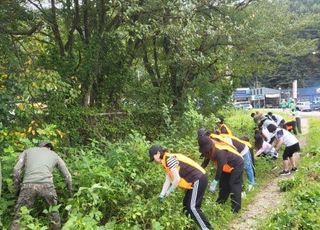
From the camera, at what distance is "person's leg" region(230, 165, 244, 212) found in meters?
8.92

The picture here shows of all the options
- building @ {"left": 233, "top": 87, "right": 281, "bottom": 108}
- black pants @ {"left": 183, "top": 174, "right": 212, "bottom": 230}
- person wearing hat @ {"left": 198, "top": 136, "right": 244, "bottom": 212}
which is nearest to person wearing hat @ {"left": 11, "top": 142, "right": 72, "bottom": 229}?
black pants @ {"left": 183, "top": 174, "right": 212, "bottom": 230}

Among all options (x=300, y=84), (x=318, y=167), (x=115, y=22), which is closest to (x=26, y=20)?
(x=115, y=22)

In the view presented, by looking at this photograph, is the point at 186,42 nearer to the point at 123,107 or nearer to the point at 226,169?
the point at 123,107

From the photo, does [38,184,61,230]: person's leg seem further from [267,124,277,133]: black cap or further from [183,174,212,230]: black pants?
[267,124,277,133]: black cap

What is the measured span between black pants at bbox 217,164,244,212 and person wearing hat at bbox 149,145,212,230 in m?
1.82

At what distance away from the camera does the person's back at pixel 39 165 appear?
6.84 meters

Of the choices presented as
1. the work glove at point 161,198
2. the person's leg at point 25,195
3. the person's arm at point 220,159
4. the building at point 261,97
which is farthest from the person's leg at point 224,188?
the building at point 261,97

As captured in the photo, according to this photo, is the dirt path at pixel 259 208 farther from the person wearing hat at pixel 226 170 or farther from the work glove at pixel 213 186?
the work glove at pixel 213 186

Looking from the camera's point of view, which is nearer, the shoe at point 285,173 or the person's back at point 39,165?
the person's back at point 39,165

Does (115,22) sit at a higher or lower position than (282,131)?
higher

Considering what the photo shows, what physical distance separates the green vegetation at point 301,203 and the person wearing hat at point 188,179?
119cm

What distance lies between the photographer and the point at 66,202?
7488 mm

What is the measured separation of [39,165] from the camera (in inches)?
272

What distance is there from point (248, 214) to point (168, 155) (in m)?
2.96
